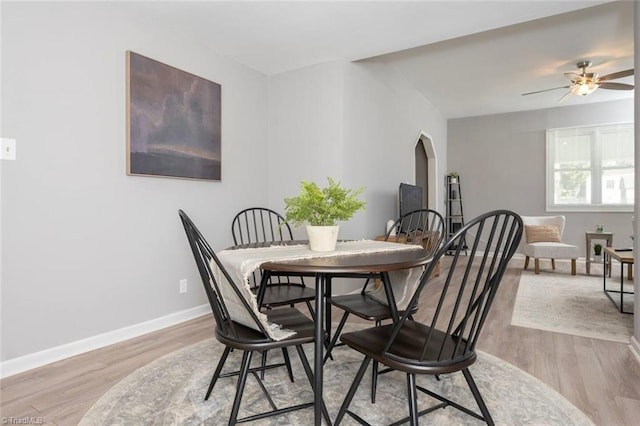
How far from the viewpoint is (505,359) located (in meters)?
2.34

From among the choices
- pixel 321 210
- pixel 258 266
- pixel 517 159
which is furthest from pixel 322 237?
pixel 517 159

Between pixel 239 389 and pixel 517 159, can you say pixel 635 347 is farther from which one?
pixel 517 159

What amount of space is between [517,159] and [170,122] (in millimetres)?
6246

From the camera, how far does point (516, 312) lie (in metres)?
3.40

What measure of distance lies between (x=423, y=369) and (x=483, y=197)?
264 inches

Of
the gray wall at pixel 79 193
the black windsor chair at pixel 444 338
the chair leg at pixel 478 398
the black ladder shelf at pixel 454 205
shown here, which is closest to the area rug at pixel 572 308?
the chair leg at pixel 478 398

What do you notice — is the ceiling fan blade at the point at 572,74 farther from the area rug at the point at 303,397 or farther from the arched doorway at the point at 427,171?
the area rug at the point at 303,397

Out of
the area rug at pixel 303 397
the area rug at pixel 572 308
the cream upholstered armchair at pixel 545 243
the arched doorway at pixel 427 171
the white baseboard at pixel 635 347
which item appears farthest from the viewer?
the arched doorway at pixel 427 171

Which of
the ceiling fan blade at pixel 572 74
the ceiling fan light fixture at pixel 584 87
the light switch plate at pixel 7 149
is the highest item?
the ceiling fan blade at pixel 572 74

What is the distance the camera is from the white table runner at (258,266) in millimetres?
1539

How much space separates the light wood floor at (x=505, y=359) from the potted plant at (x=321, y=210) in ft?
4.36

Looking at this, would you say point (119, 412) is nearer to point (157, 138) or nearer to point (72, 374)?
point (72, 374)

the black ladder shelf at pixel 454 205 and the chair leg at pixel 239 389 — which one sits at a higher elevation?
the black ladder shelf at pixel 454 205

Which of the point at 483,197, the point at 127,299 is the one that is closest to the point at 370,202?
the point at 127,299
